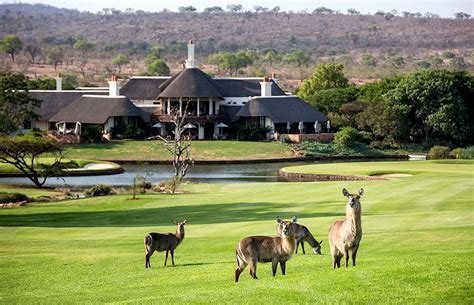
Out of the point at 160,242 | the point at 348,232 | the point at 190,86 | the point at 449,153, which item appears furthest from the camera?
the point at 190,86

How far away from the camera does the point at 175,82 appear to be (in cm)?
8706

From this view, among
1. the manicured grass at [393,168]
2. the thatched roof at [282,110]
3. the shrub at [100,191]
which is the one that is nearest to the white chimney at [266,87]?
the thatched roof at [282,110]

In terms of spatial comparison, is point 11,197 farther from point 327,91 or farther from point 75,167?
point 327,91

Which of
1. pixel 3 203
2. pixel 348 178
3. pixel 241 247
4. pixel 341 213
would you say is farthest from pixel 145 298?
pixel 348 178

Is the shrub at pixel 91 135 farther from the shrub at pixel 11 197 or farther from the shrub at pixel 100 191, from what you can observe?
the shrub at pixel 11 197

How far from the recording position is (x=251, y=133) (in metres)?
82.0

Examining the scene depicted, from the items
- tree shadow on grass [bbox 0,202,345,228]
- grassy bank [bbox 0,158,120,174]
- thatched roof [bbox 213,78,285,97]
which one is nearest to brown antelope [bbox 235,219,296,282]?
tree shadow on grass [bbox 0,202,345,228]

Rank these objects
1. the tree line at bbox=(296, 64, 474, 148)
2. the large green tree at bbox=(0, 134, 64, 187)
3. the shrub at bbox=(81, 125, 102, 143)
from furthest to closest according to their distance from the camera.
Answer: the tree line at bbox=(296, 64, 474, 148) < the shrub at bbox=(81, 125, 102, 143) < the large green tree at bbox=(0, 134, 64, 187)

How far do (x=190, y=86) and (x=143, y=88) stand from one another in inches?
252

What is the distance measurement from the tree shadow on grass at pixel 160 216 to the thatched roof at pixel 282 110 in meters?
47.8

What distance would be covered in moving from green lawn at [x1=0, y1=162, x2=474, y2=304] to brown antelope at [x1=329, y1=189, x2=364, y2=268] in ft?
1.32

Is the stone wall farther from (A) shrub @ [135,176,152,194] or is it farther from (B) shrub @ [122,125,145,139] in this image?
(A) shrub @ [135,176,152,194]

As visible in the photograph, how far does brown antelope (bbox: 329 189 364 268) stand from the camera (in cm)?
1691

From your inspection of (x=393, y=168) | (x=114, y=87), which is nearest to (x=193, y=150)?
(x=114, y=87)
